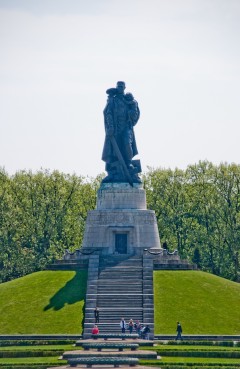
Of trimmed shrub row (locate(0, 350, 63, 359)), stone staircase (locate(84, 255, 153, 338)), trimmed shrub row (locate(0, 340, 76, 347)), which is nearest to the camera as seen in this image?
trimmed shrub row (locate(0, 350, 63, 359))

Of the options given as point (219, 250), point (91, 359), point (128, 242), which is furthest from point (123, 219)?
point (91, 359)

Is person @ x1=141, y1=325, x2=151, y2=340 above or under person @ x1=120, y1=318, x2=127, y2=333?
under

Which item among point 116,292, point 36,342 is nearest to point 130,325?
point 116,292

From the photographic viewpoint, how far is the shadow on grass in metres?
60.8

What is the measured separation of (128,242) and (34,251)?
24.3 m

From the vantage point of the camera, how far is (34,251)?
93.2m

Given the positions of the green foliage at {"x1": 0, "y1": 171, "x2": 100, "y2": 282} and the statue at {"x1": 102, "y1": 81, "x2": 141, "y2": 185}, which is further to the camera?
the green foliage at {"x1": 0, "y1": 171, "x2": 100, "y2": 282}

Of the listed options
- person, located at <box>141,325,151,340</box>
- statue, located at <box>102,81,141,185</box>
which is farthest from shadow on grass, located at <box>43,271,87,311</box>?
statue, located at <box>102,81,141,185</box>

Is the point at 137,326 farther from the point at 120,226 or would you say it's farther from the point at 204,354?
the point at 120,226

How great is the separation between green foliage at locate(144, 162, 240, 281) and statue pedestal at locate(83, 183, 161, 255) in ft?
66.4

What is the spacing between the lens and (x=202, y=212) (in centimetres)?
9369

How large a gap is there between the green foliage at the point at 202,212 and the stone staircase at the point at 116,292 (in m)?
25.3

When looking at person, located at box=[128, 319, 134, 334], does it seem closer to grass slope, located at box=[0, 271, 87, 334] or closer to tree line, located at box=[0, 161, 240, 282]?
grass slope, located at box=[0, 271, 87, 334]

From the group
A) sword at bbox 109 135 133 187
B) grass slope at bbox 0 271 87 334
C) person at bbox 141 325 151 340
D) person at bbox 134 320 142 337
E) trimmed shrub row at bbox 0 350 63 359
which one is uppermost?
sword at bbox 109 135 133 187
